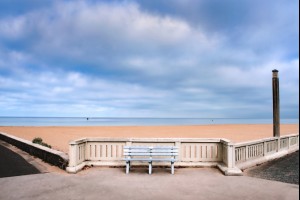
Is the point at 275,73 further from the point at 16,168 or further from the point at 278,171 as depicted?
the point at 16,168

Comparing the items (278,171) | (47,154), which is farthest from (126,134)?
(278,171)

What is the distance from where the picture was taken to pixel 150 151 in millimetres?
8180

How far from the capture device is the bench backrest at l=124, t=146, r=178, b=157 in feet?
26.7

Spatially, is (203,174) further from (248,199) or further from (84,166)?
(84,166)

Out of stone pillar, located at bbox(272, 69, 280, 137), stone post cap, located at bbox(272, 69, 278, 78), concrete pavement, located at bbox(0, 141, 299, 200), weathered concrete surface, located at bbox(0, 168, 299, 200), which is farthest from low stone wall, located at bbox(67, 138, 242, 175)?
stone post cap, located at bbox(272, 69, 278, 78)

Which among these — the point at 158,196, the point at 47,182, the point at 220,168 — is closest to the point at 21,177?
the point at 47,182

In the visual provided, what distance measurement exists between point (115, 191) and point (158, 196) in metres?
1.00

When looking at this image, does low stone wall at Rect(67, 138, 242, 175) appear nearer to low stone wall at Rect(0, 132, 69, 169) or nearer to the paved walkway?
low stone wall at Rect(0, 132, 69, 169)

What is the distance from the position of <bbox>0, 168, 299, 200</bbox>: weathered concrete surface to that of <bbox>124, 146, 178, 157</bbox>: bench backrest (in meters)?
0.55

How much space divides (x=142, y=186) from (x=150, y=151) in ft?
5.44

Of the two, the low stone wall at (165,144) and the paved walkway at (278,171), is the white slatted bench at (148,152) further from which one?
the paved walkway at (278,171)

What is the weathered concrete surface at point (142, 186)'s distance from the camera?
19.2ft

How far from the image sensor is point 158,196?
584 cm

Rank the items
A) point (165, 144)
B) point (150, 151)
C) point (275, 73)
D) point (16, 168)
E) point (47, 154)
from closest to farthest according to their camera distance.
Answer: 1. point (150, 151)
2. point (16, 168)
3. point (165, 144)
4. point (47, 154)
5. point (275, 73)
